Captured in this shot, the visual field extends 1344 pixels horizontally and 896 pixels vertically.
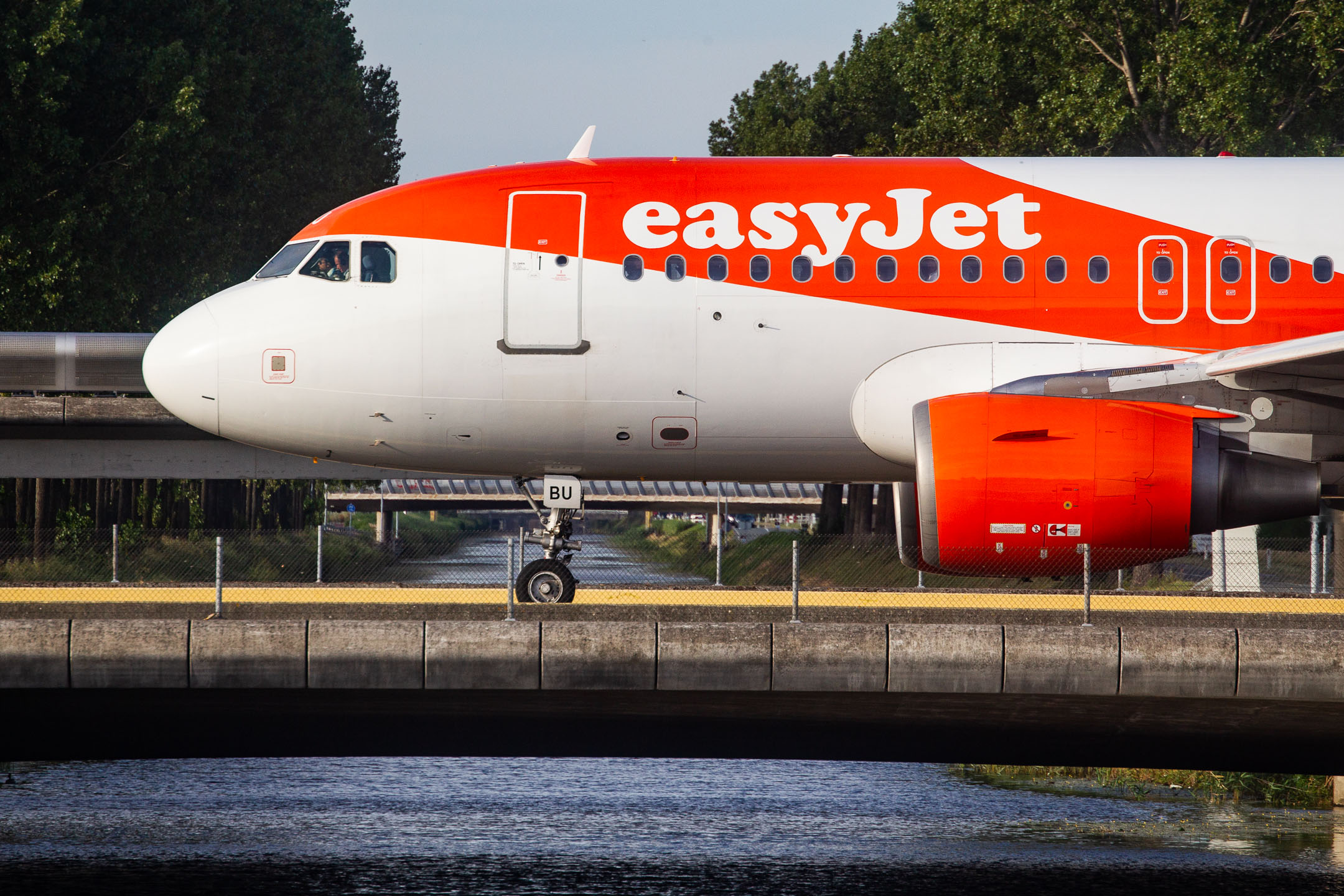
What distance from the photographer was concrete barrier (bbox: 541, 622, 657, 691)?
12031 millimetres

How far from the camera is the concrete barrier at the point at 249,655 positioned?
12.2m

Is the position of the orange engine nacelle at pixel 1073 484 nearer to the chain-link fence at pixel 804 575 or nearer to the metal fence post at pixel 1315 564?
the chain-link fence at pixel 804 575

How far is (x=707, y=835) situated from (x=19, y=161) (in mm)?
23330

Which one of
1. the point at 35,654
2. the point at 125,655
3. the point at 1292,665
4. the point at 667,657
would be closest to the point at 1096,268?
the point at 1292,665

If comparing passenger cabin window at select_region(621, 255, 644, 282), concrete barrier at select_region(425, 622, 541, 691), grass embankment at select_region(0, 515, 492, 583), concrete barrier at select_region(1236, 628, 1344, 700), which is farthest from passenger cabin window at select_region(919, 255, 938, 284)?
grass embankment at select_region(0, 515, 492, 583)

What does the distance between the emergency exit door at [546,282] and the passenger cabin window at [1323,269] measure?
7190mm

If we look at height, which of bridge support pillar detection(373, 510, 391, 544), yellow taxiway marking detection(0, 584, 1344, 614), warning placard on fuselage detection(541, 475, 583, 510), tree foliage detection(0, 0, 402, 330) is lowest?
bridge support pillar detection(373, 510, 391, 544)

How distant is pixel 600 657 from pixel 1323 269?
26.6 ft

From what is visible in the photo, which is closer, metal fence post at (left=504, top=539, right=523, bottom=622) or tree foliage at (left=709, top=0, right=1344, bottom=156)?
metal fence post at (left=504, top=539, right=523, bottom=622)

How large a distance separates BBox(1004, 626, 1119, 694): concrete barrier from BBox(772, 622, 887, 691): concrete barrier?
105 centimetres

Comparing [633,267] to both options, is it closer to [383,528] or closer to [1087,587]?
[1087,587]

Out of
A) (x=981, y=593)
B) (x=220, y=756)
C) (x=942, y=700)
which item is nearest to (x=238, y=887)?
(x=220, y=756)

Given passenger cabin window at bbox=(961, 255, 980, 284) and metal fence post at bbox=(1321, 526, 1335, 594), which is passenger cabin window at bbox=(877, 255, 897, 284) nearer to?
passenger cabin window at bbox=(961, 255, 980, 284)

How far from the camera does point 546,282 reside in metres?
14.5
